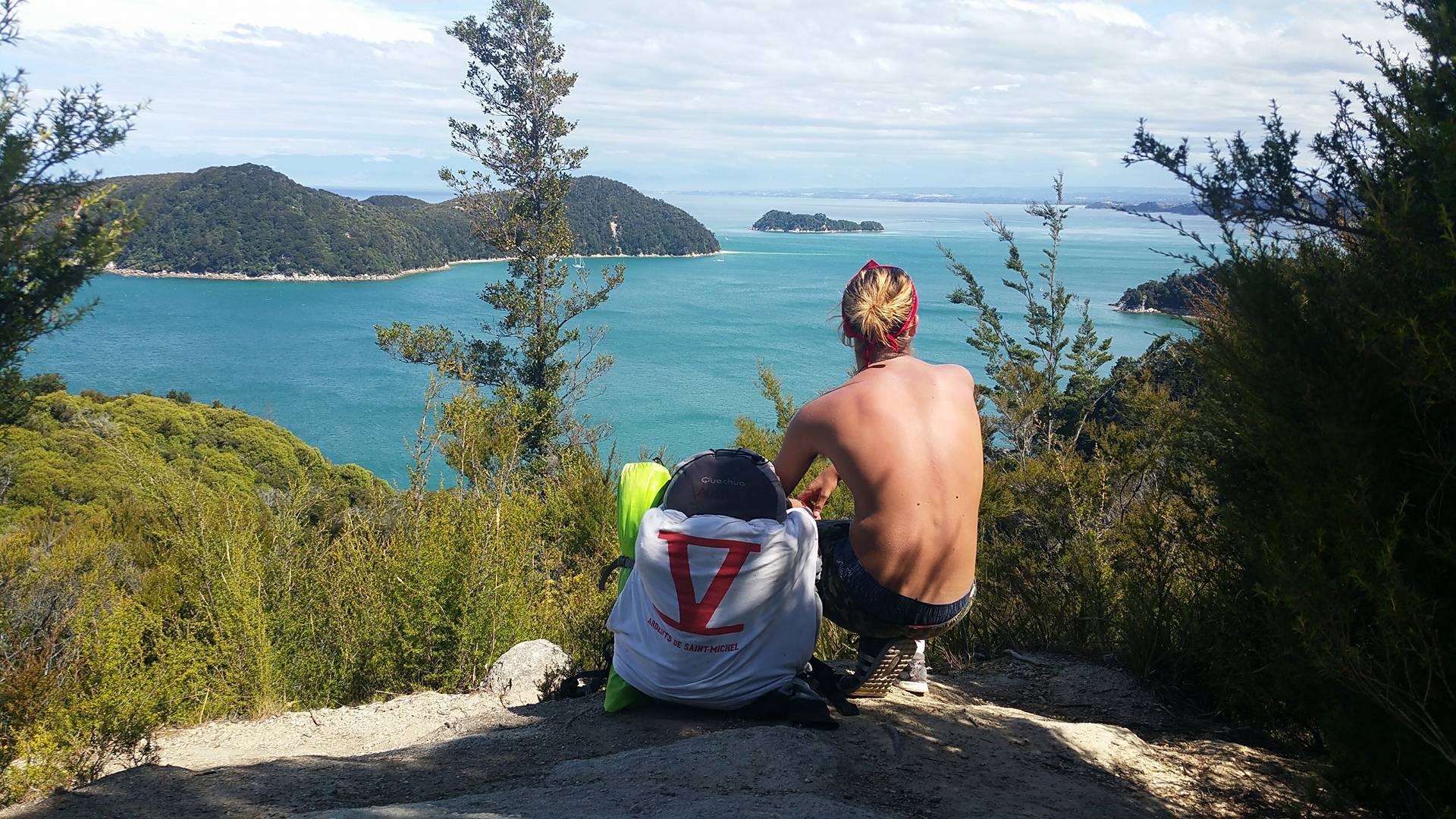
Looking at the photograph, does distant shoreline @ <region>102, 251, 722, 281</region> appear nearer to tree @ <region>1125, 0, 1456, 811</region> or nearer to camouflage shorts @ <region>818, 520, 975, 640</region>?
camouflage shorts @ <region>818, 520, 975, 640</region>

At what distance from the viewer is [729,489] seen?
312cm

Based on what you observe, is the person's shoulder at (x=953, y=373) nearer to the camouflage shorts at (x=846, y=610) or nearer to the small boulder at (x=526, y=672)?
the camouflage shorts at (x=846, y=610)

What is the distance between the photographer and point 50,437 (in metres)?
21.3

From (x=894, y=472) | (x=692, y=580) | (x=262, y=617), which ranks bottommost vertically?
(x=262, y=617)

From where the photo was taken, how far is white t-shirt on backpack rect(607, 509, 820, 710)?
9.92ft

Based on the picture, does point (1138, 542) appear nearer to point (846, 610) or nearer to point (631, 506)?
point (846, 610)

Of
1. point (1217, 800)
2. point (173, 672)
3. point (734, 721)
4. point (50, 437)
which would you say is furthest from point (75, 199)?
point (50, 437)

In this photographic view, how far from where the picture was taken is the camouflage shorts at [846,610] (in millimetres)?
3057

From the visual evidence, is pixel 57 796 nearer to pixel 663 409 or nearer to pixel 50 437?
pixel 50 437

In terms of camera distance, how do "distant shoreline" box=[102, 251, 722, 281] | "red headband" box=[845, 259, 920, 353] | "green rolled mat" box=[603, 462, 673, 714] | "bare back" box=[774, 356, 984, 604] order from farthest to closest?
"distant shoreline" box=[102, 251, 722, 281]
"green rolled mat" box=[603, 462, 673, 714]
"red headband" box=[845, 259, 920, 353]
"bare back" box=[774, 356, 984, 604]

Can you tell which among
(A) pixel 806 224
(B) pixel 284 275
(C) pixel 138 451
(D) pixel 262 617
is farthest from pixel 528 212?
(A) pixel 806 224

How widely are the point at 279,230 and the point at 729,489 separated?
91.7 meters

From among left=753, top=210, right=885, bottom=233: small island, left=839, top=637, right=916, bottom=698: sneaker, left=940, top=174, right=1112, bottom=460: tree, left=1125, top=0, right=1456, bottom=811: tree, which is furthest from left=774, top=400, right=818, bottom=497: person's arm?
left=753, top=210, right=885, bottom=233: small island

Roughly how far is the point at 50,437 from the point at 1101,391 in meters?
A: 22.8
